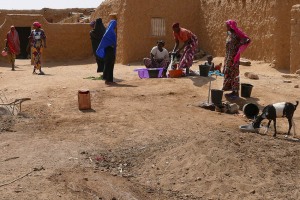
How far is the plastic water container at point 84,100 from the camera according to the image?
7086 millimetres

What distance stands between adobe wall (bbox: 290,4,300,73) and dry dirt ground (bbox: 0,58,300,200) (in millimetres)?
3196

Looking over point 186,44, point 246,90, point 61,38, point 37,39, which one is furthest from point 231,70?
point 61,38

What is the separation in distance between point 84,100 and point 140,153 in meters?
2.28

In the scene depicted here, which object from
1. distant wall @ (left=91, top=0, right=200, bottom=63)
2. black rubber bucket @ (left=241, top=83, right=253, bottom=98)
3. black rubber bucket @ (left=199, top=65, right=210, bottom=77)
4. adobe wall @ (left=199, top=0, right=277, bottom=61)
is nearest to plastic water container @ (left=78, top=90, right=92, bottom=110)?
black rubber bucket @ (left=241, top=83, right=253, bottom=98)

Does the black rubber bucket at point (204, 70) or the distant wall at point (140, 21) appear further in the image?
the distant wall at point (140, 21)

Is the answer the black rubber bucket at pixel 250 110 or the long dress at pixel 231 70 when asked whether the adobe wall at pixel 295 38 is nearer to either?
Result: the long dress at pixel 231 70

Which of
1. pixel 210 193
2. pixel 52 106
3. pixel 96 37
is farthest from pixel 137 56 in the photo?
pixel 210 193

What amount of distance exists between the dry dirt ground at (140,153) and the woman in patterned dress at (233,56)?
34 centimetres

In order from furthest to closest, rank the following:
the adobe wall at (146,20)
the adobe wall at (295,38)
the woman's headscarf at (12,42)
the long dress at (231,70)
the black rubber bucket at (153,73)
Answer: the adobe wall at (146,20)
the woman's headscarf at (12,42)
the adobe wall at (295,38)
the black rubber bucket at (153,73)
the long dress at (231,70)

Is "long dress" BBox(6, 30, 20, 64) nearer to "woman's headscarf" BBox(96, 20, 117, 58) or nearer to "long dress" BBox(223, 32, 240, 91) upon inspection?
"woman's headscarf" BBox(96, 20, 117, 58)

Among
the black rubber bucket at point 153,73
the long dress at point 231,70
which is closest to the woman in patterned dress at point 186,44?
the black rubber bucket at point 153,73

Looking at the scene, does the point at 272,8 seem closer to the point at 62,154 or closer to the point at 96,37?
the point at 96,37

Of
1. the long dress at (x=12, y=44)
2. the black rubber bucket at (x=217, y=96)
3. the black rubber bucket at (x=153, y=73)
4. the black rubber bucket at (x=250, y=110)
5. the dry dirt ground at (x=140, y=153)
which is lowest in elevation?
the dry dirt ground at (x=140, y=153)

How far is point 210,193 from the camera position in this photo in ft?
13.8
